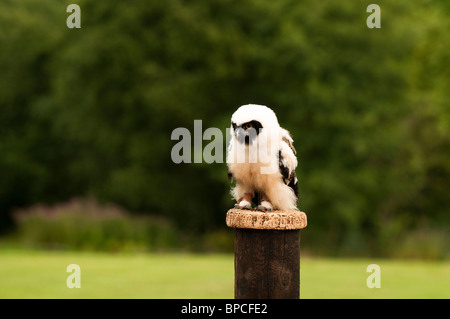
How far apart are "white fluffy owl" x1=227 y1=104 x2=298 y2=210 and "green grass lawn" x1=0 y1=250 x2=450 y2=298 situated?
A: 5.37 metres

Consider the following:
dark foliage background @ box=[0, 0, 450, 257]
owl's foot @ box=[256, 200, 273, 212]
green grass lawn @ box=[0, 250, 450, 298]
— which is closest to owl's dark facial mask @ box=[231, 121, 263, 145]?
owl's foot @ box=[256, 200, 273, 212]

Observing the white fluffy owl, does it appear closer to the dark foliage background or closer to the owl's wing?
the owl's wing

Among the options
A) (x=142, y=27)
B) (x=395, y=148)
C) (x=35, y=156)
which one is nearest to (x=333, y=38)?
(x=395, y=148)

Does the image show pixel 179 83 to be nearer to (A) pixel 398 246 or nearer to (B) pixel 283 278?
(A) pixel 398 246

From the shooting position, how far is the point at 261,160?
3.84 meters

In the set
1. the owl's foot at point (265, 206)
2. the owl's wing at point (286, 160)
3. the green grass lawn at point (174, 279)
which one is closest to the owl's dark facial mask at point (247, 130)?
the owl's wing at point (286, 160)

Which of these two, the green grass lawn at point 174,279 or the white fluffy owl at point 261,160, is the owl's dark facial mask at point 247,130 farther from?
the green grass lawn at point 174,279

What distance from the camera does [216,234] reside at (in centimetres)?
1945

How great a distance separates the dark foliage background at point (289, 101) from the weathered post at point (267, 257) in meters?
13.6

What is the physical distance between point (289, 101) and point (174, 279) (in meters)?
8.43

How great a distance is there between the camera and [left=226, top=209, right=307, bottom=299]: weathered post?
114 inches

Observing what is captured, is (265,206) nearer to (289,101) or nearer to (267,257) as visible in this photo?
(267,257)

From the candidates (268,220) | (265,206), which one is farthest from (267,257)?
(265,206)

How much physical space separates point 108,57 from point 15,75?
7.83 m
